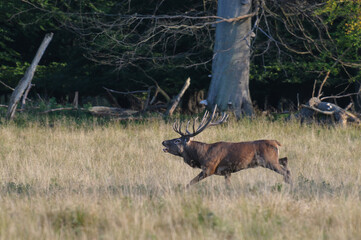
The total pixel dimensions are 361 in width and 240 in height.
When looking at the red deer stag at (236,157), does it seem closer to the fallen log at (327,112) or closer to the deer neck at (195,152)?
the deer neck at (195,152)

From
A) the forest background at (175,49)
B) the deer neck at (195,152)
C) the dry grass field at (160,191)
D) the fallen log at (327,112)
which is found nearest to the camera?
the dry grass field at (160,191)

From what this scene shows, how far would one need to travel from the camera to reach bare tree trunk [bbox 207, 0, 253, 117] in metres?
17.1

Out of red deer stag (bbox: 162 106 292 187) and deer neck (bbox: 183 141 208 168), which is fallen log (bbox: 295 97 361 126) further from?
deer neck (bbox: 183 141 208 168)

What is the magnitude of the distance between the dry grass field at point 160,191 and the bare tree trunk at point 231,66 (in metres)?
3.06

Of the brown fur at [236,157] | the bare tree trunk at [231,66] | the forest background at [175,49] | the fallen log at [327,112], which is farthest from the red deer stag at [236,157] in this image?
the forest background at [175,49]

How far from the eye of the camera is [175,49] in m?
23.1

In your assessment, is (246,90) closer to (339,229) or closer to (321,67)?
(321,67)

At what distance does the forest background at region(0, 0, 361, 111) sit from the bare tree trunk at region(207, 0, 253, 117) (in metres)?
0.48

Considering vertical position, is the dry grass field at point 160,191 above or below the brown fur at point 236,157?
below

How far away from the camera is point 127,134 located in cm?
1408

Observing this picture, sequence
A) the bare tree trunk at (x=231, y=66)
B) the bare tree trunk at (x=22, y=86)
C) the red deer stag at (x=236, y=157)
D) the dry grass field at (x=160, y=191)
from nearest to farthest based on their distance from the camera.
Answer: the dry grass field at (x=160, y=191) < the red deer stag at (x=236, y=157) < the bare tree trunk at (x=22, y=86) < the bare tree trunk at (x=231, y=66)

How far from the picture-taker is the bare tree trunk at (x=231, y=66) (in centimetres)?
1706

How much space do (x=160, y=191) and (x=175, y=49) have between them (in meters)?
15.9

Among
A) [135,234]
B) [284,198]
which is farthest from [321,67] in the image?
[135,234]
